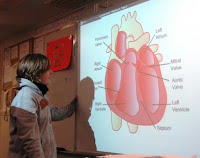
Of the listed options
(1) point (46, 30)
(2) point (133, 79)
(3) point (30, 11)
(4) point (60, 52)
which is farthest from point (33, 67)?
(1) point (46, 30)

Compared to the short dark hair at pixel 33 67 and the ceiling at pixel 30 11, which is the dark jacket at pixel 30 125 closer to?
the short dark hair at pixel 33 67

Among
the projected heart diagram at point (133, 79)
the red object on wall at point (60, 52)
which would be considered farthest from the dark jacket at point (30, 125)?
the red object on wall at point (60, 52)

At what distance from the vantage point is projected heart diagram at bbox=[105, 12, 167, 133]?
1.62 m

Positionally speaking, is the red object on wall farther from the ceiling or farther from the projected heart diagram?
the projected heart diagram

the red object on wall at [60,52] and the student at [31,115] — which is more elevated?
the red object on wall at [60,52]

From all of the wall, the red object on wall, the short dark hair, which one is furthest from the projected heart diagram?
the red object on wall

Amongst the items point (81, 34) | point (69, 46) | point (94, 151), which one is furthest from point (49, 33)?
point (94, 151)

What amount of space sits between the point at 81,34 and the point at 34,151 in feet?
A: 3.16

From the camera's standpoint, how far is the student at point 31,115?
161cm

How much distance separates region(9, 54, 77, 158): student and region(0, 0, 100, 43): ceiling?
2.36ft

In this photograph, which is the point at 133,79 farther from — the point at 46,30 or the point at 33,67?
the point at 46,30

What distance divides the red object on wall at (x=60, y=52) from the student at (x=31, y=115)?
627 millimetres

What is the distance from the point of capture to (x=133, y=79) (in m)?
1.77

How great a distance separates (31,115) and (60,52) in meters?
1.01
